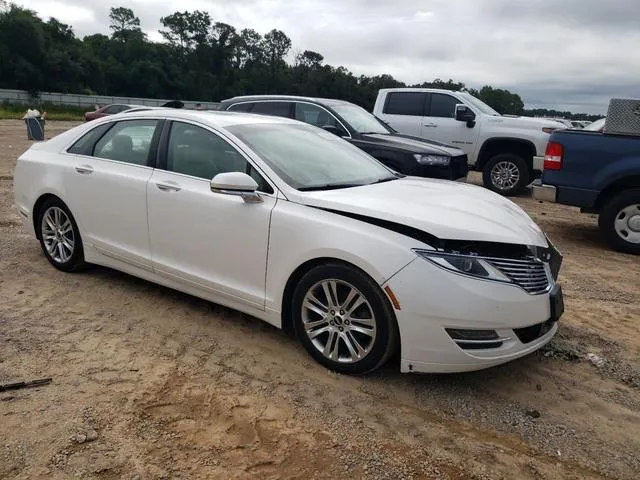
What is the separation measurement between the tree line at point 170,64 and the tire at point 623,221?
3644cm

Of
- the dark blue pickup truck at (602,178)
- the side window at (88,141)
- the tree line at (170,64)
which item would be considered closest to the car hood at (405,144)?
the dark blue pickup truck at (602,178)


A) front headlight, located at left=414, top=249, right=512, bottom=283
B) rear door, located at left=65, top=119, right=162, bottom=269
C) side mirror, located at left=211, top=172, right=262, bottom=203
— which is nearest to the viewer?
front headlight, located at left=414, top=249, right=512, bottom=283

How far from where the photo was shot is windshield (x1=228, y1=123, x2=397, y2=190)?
377cm

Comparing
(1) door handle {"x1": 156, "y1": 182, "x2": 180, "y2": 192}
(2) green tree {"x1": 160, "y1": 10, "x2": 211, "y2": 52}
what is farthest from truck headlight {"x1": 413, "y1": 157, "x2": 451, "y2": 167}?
(2) green tree {"x1": 160, "y1": 10, "x2": 211, "y2": 52}

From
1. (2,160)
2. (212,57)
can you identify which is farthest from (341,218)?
(212,57)

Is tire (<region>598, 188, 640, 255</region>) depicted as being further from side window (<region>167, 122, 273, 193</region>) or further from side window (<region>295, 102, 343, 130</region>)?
side window (<region>167, 122, 273, 193</region>)

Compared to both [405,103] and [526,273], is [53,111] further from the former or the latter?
[526,273]

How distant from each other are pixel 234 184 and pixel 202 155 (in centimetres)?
75

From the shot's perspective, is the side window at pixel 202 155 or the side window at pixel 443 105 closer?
the side window at pixel 202 155

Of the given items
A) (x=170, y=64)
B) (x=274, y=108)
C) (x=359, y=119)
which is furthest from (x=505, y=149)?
(x=170, y=64)

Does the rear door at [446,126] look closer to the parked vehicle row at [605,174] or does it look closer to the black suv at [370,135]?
the black suv at [370,135]

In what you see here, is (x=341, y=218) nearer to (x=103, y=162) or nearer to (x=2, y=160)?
(x=103, y=162)

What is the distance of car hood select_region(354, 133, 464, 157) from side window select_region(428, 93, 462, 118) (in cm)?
294

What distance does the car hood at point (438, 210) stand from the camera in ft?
10.3
